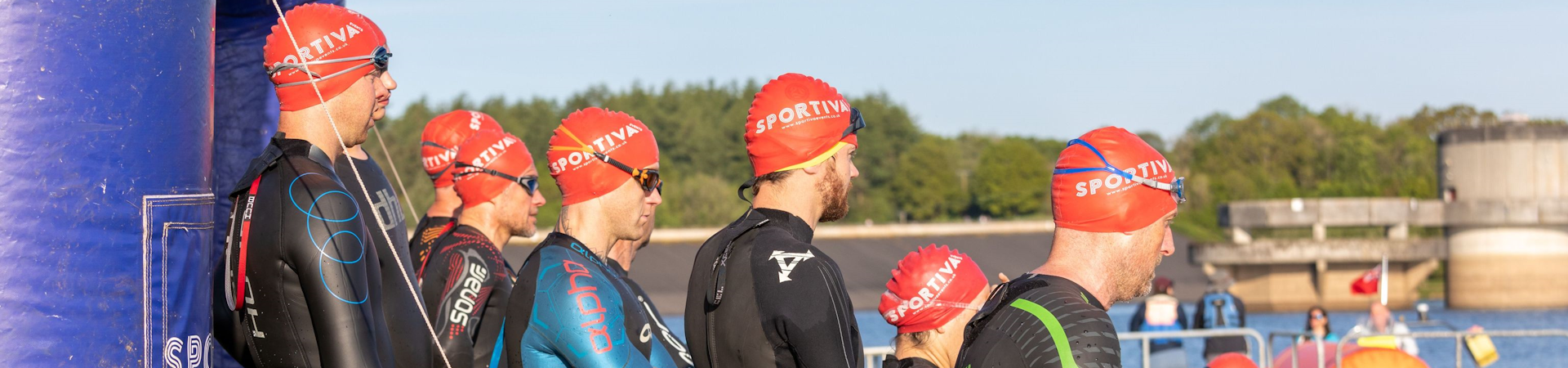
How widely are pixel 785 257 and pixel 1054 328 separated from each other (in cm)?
70

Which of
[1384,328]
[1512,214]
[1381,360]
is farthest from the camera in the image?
[1512,214]

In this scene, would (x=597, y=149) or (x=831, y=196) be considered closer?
(x=831, y=196)

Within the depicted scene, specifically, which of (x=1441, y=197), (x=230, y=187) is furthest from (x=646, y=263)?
(x=230, y=187)

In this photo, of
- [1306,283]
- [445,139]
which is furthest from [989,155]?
[445,139]

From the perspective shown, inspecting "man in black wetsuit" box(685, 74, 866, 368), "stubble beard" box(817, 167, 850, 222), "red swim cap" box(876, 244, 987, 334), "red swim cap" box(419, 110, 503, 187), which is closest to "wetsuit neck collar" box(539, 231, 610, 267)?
"man in black wetsuit" box(685, 74, 866, 368)

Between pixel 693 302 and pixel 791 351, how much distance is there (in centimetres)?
46

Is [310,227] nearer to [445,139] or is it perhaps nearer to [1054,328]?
[1054,328]

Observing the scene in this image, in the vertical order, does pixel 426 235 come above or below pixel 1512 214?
above

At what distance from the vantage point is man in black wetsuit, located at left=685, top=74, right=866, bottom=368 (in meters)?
3.25

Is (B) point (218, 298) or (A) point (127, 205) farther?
(B) point (218, 298)

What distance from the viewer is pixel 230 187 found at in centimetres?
511

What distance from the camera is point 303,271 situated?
10.2ft

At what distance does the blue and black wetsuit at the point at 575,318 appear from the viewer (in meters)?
3.52

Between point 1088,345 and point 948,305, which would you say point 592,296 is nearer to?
point 1088,345
